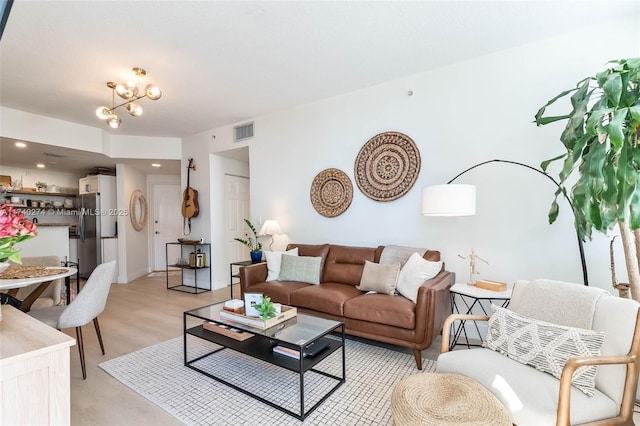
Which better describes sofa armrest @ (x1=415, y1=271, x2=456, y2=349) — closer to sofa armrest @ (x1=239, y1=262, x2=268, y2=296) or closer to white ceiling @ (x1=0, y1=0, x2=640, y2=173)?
sofa armrest @ (x1=239, y1=262, x2=268, y2=296)

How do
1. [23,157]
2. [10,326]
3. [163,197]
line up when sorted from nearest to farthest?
[10,326]
[23,157]
[163,197]

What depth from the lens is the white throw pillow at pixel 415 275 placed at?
106 inches

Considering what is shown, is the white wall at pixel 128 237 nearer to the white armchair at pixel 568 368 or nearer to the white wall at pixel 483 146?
the white wall at pixel 483 146

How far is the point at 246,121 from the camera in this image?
4.92m

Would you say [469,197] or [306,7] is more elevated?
[306,7]

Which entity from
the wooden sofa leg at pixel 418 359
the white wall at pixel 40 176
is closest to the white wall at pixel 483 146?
the wooden sofa leg at pixel 418 359

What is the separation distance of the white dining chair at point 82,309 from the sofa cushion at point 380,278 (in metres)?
2.25

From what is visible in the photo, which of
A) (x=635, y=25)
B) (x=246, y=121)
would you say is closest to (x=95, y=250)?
(x=246, y=121)

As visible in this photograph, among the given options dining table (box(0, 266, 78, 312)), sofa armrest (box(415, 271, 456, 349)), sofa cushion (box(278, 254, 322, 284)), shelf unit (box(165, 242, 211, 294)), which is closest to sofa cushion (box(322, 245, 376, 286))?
sofa cushion (box(278, 254, 322, 284))

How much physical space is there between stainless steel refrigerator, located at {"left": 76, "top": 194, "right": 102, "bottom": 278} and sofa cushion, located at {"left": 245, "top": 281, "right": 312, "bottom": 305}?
14.9 ft

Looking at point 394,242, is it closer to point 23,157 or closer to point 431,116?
point 431,116

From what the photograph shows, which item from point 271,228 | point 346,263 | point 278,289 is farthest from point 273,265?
point 346,263

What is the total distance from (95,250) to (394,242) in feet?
19.7

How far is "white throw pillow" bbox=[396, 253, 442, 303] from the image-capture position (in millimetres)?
2681
